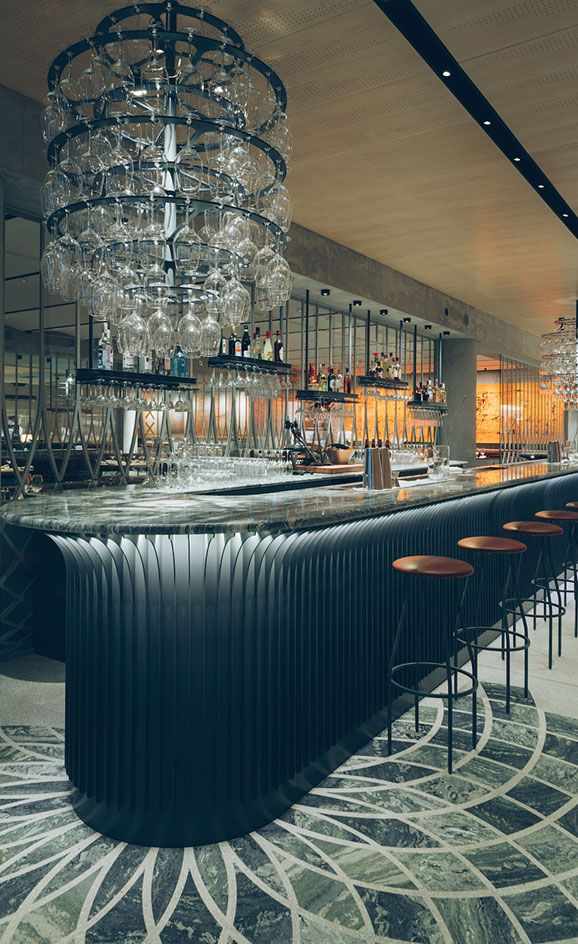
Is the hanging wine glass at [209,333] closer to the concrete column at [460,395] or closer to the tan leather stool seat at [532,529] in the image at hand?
the tan leather stool seat at [532,529]

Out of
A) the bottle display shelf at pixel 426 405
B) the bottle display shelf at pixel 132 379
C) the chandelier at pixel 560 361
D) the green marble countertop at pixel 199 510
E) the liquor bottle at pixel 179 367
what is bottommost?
the green marble countertop at pixel 199 510

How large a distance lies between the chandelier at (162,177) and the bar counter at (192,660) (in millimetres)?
1030

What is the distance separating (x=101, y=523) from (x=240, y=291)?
147 cm

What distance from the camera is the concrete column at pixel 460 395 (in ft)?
36.6

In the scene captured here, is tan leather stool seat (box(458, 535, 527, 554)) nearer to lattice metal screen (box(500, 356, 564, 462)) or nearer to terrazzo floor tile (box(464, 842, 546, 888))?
terrazzo floor tile (box(464, 842, 546, 888))

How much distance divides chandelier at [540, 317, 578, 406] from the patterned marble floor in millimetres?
7254

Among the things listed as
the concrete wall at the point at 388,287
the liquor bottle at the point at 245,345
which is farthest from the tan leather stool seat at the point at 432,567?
the concrete wall at the point at 388,287

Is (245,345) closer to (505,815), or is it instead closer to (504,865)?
(505,815)

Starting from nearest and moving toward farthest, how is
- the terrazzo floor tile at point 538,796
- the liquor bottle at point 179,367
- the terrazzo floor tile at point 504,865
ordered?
1. the terrazzo floor tile at point 504,865
2. the terrazzo floor tile at point 538,796
3. the liquor bottle at point 179,367

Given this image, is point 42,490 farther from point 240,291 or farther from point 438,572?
point 438,572

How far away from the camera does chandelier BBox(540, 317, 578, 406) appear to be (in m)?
9.12

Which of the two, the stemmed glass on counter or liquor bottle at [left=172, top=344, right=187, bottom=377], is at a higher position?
liquor bottle at [left=172, top=344, right=187, bottom=377]

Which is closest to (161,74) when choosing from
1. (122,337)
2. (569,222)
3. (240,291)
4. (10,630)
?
(240,291)

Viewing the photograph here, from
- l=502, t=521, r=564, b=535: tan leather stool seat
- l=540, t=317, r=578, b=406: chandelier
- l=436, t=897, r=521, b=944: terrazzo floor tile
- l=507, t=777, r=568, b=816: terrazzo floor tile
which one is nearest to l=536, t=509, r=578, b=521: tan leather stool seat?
l=502, t=521, r=564, b=535: tan leather stool seat
